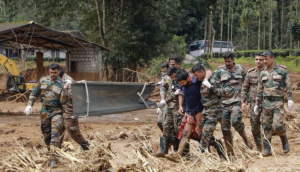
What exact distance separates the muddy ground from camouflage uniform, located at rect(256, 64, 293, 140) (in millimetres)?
491

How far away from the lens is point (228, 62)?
8.24 metres

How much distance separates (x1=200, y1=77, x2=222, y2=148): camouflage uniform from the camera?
7574mm

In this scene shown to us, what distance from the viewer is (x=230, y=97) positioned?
8.14m

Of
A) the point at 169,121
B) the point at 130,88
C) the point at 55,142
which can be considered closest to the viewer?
the point at 55,142

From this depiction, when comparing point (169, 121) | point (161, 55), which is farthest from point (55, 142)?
point (161, 55)

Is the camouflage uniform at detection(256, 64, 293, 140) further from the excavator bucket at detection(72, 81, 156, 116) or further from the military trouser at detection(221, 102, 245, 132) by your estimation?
the excavator bucket at detection(72, 81, 156, 116)

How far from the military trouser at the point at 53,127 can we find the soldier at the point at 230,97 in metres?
2.64

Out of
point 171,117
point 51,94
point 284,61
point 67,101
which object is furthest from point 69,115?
point 284,61

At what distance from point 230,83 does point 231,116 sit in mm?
584

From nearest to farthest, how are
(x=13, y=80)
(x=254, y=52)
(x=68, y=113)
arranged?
1. (x=68, y=113)
2. (x=13, y=80)
3. (x=254, y=52)

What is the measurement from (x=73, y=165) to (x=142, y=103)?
18.9ft

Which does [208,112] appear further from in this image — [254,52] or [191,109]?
[254,52]

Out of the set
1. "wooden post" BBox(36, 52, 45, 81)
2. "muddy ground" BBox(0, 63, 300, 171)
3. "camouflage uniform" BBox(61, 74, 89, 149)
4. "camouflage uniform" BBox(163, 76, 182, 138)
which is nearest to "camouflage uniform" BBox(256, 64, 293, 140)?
"muddy ground" BBox(0, 63, 300, 171)

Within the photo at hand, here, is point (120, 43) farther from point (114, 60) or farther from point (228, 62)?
point (228, 62)
